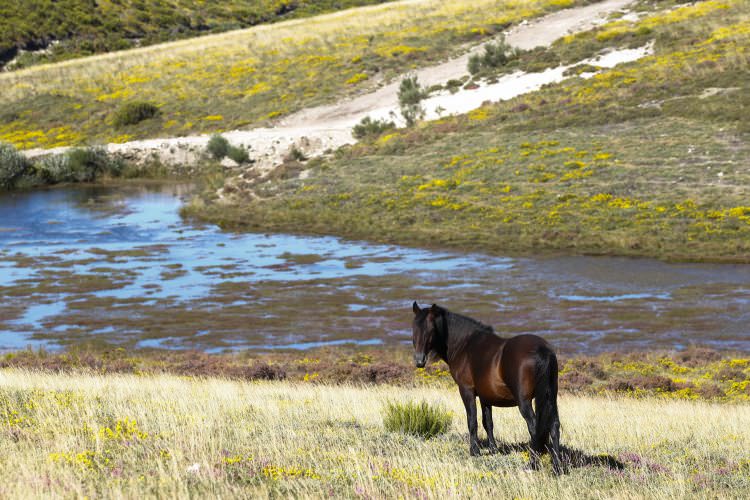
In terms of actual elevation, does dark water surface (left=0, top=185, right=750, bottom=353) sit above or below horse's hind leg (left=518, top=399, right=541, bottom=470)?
below

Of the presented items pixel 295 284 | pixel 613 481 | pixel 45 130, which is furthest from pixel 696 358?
pixel 45 130

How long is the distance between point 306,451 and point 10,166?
2411 inches

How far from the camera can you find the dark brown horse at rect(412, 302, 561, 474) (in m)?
7.68

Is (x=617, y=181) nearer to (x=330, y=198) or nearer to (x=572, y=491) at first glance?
(x=330, y=198)

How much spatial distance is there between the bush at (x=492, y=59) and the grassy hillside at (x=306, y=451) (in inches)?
2645

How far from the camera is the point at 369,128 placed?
212 feet

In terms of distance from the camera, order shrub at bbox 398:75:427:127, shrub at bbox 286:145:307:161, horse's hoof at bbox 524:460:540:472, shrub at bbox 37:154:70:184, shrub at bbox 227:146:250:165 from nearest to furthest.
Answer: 1. horse's hoof at bbox 524:460:540:472
2. shrub at bbox 286:145:307:161
3. shrub at bbox 227:146:250:165
4. shrub at bbox 398:75:427:127
5. shrub at bbox 37:154:70:184

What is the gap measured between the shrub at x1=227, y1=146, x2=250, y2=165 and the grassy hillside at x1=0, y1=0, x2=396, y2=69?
210 ft

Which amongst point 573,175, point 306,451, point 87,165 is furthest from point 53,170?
point 306,451

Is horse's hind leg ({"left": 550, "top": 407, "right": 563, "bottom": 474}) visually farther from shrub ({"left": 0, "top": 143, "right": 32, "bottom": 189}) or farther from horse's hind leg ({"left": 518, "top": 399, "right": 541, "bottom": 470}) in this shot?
shrub ({"left": 0, "top": 143, "right": 32, "bottom": 189})

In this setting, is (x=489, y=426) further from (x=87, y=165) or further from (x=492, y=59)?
(x=492, y=59)

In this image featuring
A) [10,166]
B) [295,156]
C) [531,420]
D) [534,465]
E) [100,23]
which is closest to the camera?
[531,420]

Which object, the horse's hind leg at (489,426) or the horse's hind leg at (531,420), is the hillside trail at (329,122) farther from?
the horse's hind leg at (531,420)

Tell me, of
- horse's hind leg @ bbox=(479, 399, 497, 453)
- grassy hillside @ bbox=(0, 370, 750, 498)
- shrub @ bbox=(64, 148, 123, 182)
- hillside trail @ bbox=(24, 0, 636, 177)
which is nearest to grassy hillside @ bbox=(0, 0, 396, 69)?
shrub @ bbox=(64, 148, 123, 182)
